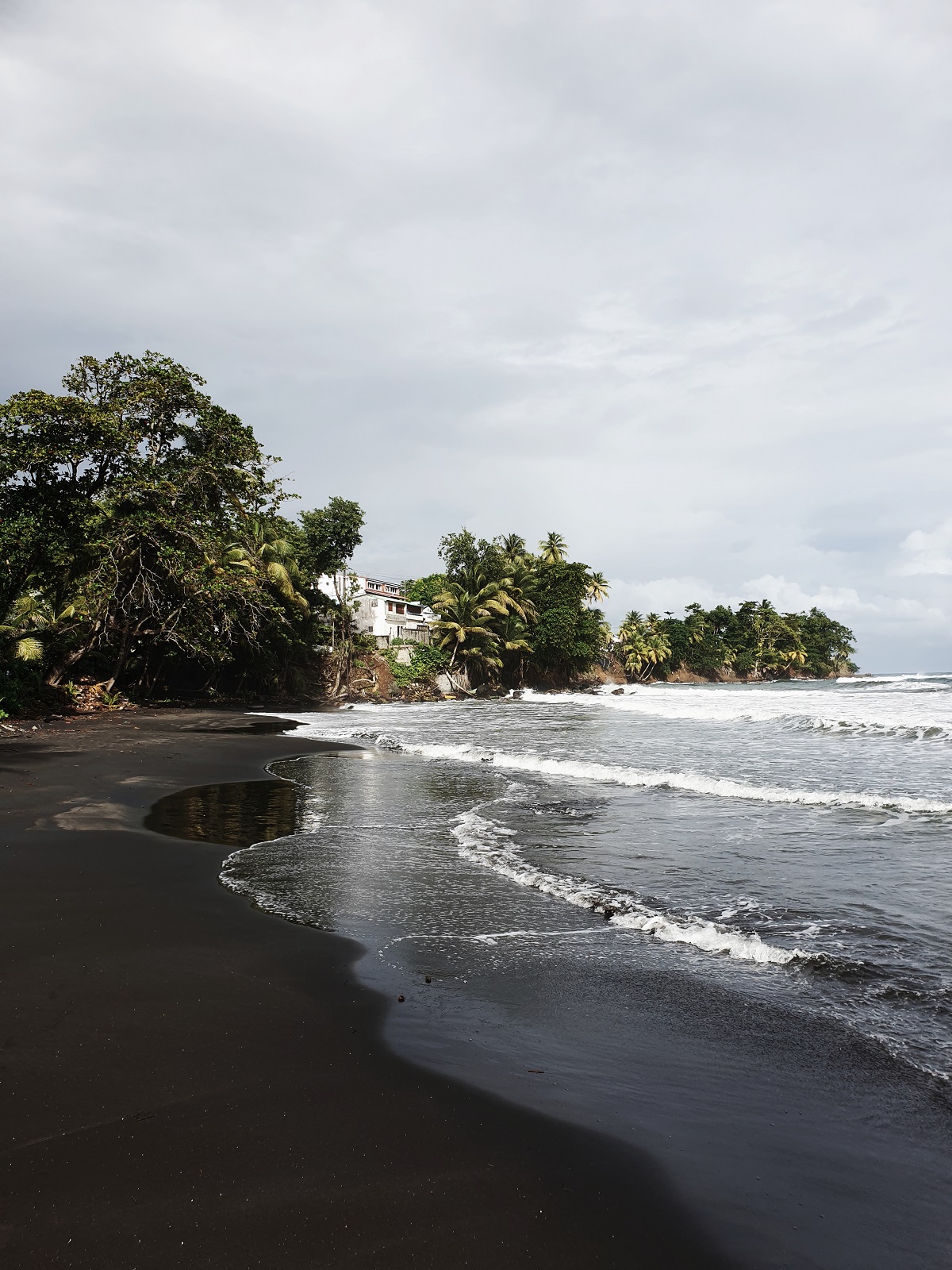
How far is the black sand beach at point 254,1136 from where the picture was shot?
1994mm

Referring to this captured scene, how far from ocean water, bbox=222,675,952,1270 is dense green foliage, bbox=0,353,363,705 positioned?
47.9 ft

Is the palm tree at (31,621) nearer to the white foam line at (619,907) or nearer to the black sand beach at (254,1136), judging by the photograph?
the white foam line at (619,907)

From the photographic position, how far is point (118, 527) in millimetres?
22234

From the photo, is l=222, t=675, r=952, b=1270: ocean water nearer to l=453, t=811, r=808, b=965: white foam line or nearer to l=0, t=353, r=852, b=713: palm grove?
l=453, t=811, r=808, b=965: white foam line

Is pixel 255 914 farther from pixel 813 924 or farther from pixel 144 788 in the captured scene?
pixel 144 788

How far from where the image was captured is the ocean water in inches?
99.2

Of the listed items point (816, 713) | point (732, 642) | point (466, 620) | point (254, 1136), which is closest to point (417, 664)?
point (466, 620)

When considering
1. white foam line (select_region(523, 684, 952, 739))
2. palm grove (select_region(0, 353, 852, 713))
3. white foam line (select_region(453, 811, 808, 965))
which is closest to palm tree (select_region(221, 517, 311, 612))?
palm grove (select_region(0, 353, 852, 713))

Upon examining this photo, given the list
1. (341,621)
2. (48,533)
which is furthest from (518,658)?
(48,533)

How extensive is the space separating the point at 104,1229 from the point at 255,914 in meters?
3.04

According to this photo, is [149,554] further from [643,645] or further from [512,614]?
[643,645]

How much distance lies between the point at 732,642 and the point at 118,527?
89394 millimetres

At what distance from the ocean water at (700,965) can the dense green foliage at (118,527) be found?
14.6 m

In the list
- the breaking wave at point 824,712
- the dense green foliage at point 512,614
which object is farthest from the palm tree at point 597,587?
the breaking wave at point 824,712
